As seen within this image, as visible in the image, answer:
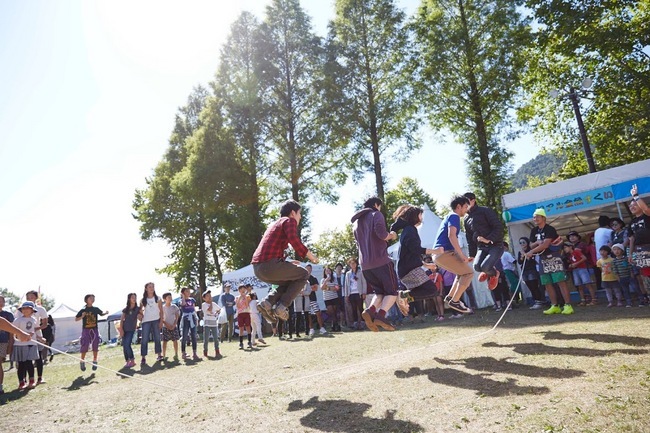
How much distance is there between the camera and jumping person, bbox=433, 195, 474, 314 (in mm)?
6773

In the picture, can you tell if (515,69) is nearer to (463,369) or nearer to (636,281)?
(636,281)

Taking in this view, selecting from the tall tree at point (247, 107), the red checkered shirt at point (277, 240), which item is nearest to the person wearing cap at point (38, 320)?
the red checkered shirt at point (277, 240)

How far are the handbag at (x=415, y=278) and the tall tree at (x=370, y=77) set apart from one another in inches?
675

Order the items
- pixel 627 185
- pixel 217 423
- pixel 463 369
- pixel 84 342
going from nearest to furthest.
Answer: pixel 217 423
pixel 463 369
pixel 84 342
pixel 627 185

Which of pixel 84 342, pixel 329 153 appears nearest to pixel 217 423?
pixel 84 342

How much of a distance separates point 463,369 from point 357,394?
4.85ft

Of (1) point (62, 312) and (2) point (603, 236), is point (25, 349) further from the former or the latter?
(1) point (62, 312)

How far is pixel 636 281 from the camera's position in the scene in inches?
395

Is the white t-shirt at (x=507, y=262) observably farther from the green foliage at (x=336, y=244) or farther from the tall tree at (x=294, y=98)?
the green foliage at (x=336, y=244)

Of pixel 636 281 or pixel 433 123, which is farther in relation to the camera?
pixel 433 123

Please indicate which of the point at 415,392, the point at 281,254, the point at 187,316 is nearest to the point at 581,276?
the point at 415,392

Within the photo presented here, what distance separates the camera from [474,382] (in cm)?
428

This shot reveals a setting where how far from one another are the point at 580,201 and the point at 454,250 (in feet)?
27.5

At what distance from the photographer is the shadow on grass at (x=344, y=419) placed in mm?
3291
